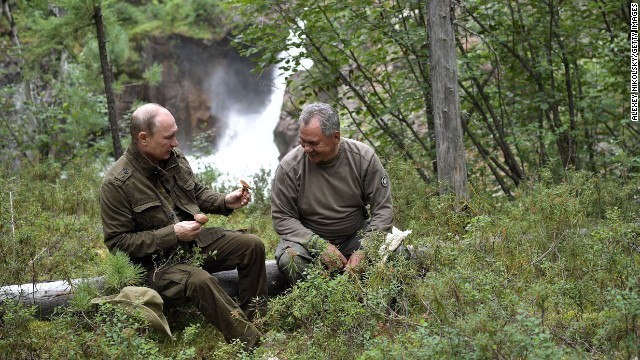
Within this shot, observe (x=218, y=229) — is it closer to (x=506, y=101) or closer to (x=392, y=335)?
(x=392, y=335)

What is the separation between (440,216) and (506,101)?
12.6 ft

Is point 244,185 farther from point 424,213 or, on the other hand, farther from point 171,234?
point 424,213

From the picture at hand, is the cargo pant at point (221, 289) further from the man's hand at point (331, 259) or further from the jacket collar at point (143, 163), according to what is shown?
the jacket collar at point (143, 163)

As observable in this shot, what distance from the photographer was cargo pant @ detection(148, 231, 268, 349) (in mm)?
4918

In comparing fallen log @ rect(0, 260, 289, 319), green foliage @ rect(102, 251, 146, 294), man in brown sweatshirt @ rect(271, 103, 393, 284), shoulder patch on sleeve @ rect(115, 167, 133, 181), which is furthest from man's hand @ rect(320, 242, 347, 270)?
fallen log @ rect(0, 260, 289, 319)

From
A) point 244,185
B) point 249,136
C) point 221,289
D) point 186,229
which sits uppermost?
point 244,185

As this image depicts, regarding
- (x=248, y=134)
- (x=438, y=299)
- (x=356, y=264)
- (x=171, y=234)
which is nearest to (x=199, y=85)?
(x=248, y=134)

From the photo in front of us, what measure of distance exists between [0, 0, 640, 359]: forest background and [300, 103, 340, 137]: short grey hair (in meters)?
1.06

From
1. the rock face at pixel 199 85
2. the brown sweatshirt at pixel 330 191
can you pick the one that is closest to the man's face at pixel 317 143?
the brown sweatshirt at pixel 330 191

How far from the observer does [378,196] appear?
575 centimetres

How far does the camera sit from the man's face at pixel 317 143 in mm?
5504

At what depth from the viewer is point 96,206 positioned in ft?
28.3

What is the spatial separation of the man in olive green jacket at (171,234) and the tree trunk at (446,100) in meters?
2.36

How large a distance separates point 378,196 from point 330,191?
384 millimetres
